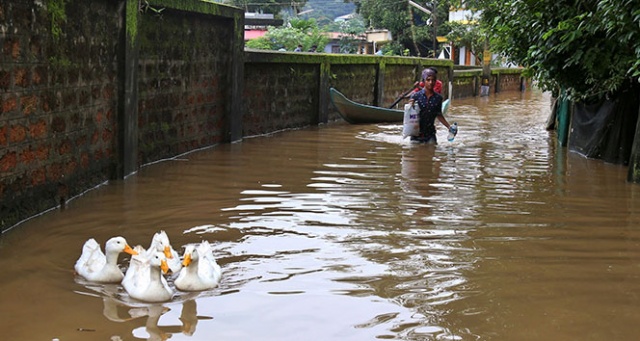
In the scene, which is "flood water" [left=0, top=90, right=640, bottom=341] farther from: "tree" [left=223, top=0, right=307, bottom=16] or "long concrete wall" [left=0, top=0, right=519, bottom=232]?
"tree" [left=223, top=0, right=307, bottom=16]

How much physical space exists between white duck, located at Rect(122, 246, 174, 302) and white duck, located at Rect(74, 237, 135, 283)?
0.21 metres

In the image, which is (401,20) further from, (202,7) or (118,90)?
(118,90)

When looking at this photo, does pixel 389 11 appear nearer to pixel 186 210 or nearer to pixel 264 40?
pixel 264 40

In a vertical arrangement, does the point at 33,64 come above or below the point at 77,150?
above

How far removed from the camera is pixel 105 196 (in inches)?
372

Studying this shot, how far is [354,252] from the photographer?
278 inches

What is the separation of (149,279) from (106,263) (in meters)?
0.51

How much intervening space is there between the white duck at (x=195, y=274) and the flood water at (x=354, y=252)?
85 millimetres

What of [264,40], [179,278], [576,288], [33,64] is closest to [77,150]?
[33,64]

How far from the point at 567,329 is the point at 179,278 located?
8.10 ft

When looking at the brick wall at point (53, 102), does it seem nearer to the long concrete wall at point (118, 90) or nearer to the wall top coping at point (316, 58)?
the long concrete wall at point (118, 90)

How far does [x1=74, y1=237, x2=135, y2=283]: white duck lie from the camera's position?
19.8 ft

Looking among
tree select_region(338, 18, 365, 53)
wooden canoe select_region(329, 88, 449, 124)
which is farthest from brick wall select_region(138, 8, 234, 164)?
tree select_region(338, 18, 365, 53)

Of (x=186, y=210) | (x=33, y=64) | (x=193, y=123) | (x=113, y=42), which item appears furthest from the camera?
(x=193, y=123)
